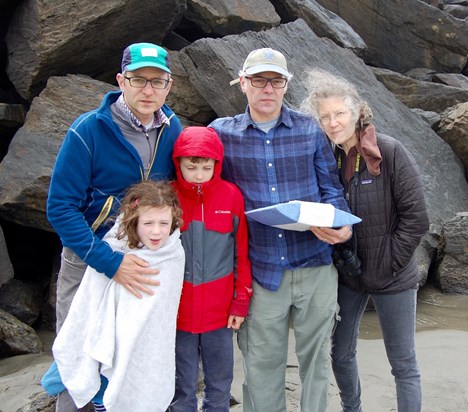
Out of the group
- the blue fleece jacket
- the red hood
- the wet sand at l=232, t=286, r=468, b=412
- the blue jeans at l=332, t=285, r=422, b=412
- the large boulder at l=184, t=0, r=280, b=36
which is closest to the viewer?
the blue fleece jacket

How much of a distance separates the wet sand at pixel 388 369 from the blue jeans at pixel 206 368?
740 millimetres

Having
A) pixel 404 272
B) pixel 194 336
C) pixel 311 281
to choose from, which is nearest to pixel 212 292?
pixel 194 336

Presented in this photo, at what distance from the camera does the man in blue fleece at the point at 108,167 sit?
8.21 ft

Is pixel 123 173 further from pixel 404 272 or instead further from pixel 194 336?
pixel 404 272

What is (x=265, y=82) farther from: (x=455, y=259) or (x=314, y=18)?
(x=314, y=18)

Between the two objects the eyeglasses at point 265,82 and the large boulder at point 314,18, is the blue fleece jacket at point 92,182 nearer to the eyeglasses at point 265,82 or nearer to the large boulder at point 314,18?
the eyeglasses at point 265,82

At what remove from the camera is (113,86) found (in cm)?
609

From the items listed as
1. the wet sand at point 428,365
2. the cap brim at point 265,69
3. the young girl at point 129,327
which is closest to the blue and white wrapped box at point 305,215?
the young girl at point 129,327

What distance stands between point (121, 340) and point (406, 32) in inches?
360

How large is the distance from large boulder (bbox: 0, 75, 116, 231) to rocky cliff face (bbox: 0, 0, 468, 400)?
0.04 feet

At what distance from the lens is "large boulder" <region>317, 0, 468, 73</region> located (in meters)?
9.82

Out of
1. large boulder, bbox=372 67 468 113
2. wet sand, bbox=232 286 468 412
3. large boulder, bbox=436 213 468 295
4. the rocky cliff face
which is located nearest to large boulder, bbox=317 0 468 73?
large boulder, bbox=372 67 468 113

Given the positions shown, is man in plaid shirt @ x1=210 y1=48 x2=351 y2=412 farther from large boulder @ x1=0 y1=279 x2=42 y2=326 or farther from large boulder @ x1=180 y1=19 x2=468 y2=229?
large boulder @ x1=0 y1=279 x2=42 y2=326

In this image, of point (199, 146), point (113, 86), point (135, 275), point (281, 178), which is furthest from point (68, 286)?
point (113, 86)
